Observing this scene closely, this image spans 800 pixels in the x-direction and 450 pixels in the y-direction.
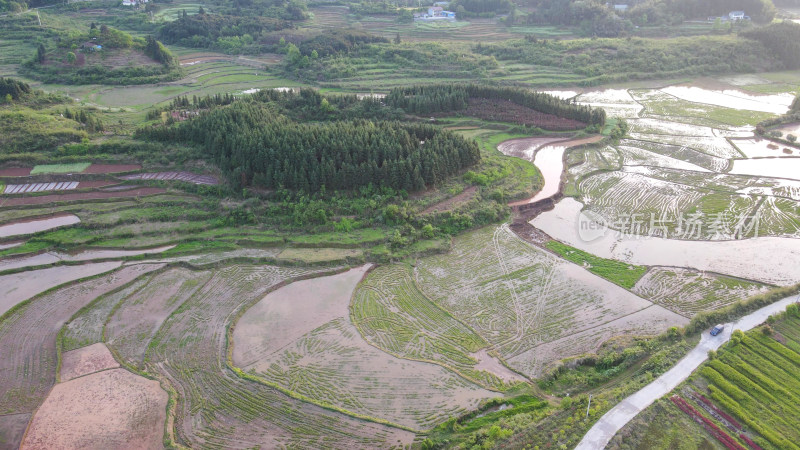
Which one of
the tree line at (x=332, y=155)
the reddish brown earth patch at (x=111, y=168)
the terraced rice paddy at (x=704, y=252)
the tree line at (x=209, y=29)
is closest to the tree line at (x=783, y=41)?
the terraced rice paddy at (x=704, y=252)

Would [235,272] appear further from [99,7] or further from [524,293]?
[99,7]

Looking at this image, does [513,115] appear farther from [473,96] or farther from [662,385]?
[662,385]

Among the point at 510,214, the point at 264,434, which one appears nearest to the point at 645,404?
the point at 264,434

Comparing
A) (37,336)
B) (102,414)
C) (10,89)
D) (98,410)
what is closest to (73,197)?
(37,336)

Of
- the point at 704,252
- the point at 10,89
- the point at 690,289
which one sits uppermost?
the point at 10,89

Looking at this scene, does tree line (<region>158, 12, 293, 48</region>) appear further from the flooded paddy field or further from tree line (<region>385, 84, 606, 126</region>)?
the flooded paddy field

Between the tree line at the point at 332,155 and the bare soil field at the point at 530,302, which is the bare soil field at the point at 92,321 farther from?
the bare soil field at the point at 530,302
